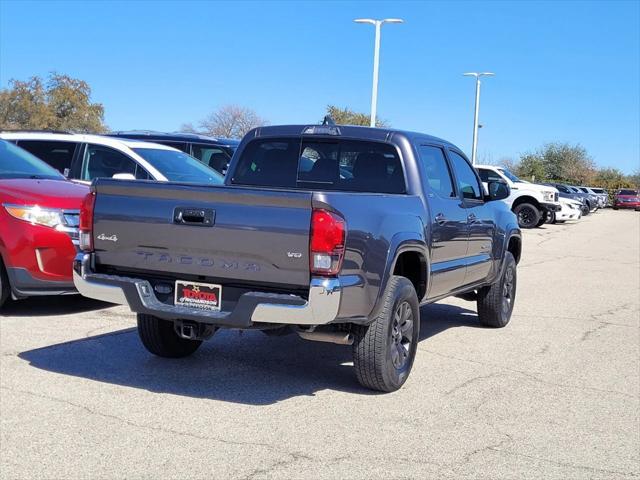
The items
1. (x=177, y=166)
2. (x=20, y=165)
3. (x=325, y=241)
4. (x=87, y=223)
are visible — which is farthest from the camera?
(x=177, y=166)

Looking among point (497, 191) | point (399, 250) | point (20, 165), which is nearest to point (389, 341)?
point (399, 250)

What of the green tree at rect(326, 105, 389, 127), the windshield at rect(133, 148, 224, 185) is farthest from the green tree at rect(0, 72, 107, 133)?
the windshield at rect(133, 148, 224, 185)

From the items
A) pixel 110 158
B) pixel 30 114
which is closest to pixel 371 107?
pixel 110 158

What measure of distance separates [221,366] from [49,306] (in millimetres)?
3006

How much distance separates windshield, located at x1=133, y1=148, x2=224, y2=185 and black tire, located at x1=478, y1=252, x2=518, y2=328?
165 inches

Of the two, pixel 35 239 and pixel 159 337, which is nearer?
pixel 159 337

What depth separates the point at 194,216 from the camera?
4.98m

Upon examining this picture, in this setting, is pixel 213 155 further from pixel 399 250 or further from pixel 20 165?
pixel 399 250

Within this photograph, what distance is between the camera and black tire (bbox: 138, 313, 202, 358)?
20.1 ft

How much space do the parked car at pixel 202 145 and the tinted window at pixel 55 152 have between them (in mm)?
3966

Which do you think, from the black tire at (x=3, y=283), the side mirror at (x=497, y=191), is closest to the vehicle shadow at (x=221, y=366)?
the black tire at (x=3, y=283)

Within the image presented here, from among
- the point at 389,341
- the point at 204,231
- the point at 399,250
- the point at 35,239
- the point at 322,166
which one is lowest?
the point at 389,341

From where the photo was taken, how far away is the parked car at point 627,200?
65438 millimetres

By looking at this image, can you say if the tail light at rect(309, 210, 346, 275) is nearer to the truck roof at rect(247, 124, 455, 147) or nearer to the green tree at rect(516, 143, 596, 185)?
the truck roof at rect(247, 124, 455, 147)
